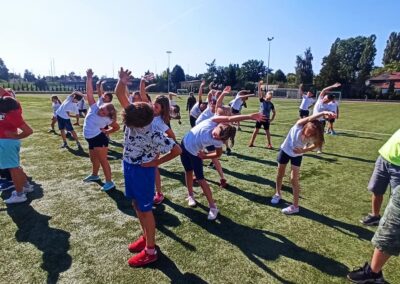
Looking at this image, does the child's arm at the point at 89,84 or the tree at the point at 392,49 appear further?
the tree at the point at 392,49

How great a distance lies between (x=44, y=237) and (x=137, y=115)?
7.91 ft

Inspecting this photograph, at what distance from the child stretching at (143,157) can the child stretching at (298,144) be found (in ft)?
6.95

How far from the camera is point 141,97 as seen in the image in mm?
5230

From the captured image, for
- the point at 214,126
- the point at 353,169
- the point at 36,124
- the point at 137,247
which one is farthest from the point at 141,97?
the point at 36,124

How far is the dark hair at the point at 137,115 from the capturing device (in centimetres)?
305

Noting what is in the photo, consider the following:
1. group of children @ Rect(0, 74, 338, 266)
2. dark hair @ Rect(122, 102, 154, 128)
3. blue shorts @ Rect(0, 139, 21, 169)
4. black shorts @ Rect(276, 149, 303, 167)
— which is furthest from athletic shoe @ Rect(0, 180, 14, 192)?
black shorts @ Rect(276, 149, 303, 167)

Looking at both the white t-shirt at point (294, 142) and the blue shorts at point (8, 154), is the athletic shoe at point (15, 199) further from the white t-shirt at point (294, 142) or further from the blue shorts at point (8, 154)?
the white t-shirt at point (294, 142)

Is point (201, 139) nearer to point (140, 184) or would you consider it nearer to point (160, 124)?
point (160, 124)

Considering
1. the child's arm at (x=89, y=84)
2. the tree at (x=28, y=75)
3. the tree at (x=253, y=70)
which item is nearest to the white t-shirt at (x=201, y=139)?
the child's arm at (x=89, y=84)

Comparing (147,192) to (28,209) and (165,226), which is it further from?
(28,209)

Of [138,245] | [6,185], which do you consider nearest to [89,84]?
[6,185]

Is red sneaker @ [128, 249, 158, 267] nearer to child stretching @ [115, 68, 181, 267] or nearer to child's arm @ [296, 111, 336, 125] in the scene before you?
child stretching @ [115, 68, 181, 267]

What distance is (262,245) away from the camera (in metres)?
3.98

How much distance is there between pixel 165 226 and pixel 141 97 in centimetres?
228
